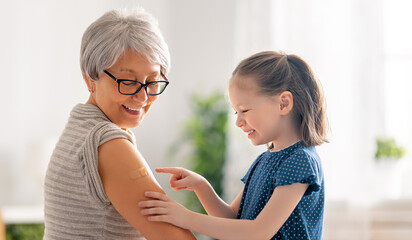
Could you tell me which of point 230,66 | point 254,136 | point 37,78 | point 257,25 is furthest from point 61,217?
point 230,66

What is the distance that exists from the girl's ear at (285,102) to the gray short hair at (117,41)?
370mm

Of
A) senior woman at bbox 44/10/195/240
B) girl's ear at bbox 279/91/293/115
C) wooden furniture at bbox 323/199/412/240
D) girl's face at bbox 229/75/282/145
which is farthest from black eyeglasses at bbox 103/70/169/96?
wooden furniture at bbox 323/199/412/240

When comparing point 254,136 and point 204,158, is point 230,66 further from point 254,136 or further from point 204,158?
point 254,136

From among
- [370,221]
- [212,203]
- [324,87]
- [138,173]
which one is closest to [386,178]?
[370,221]

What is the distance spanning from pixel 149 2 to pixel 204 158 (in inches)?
74.0

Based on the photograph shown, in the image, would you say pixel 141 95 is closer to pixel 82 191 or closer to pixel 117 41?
pixel 117 41

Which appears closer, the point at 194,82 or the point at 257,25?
the point at 257,25

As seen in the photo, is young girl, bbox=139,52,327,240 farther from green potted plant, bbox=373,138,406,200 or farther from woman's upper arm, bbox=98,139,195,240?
green potted plant, bbox=373,138,406,200

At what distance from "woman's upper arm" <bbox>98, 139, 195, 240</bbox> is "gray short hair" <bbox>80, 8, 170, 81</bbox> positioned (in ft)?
0.72

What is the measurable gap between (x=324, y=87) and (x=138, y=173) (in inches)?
140

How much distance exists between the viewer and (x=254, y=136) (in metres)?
1.59

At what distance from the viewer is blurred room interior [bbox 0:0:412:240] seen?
4348 millimetres

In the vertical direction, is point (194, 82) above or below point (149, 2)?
below

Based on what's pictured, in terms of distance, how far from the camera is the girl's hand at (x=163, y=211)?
130cm
